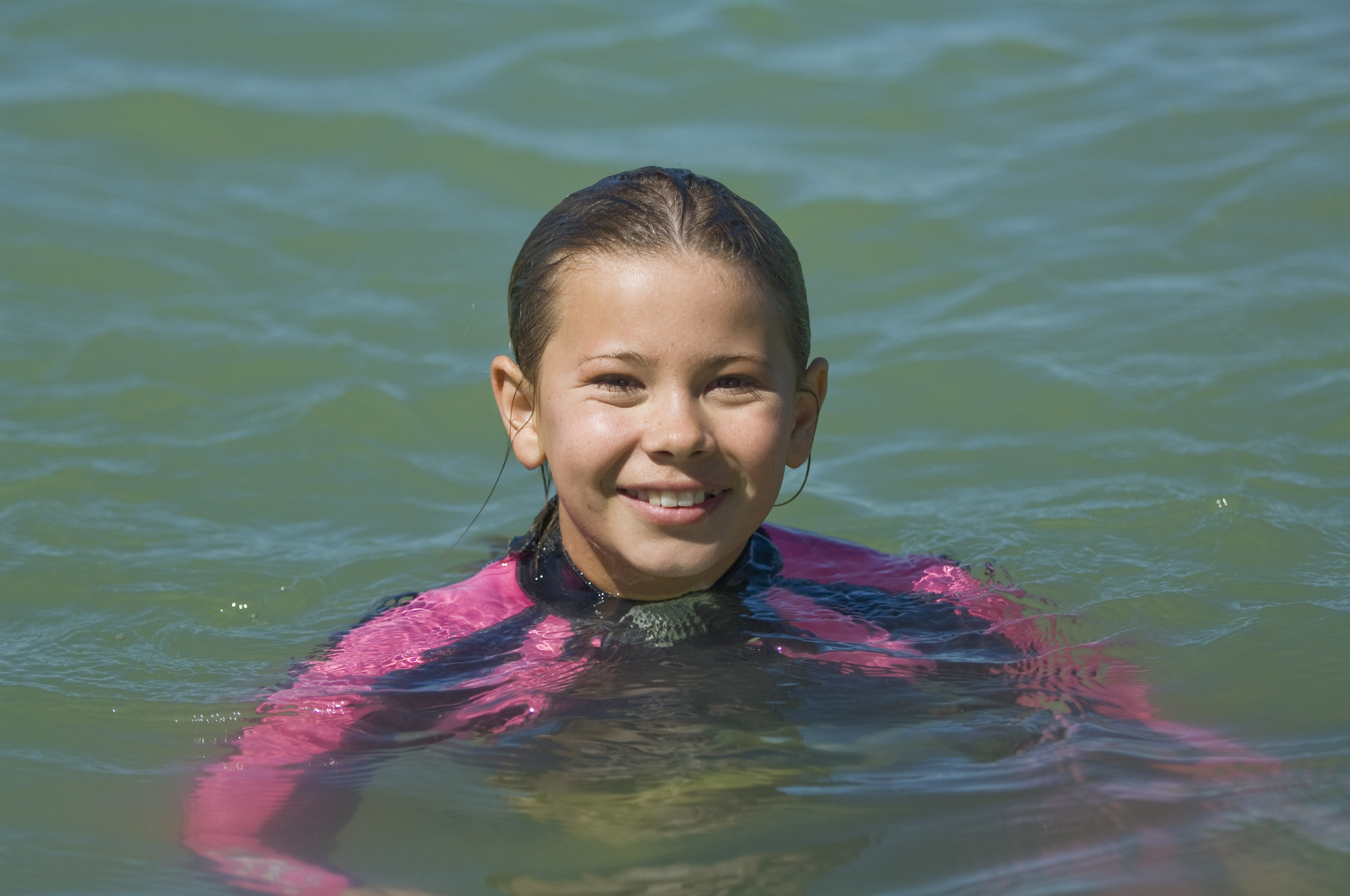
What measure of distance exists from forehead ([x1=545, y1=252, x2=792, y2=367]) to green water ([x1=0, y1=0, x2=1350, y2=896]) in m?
0.97

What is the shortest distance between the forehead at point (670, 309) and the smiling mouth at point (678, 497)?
31 cm

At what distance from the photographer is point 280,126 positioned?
7.50 meters

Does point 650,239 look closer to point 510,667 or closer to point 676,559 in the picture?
point 676,559

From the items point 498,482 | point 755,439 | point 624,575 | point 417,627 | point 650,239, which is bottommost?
point 417,627

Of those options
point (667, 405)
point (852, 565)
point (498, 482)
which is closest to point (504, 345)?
point (498, 482)

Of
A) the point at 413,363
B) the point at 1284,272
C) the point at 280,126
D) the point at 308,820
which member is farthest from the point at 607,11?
the point at 308,820

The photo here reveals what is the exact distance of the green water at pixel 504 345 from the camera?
3086mm

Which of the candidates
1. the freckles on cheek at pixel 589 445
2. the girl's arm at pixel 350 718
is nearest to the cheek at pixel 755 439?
the freckles on cheek at pixel 589 445

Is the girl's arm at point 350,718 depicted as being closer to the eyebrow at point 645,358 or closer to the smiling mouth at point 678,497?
the smiling mouth at point 678,497

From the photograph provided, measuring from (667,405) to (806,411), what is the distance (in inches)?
18.2

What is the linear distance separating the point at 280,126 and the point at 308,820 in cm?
533

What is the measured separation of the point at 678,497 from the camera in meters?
3.20

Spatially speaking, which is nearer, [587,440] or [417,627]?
[587,440]

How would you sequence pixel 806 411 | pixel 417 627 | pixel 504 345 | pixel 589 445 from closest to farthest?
pixel 589 445 < pixel 806 411 < pixel 417 627 < pixel 504 345
